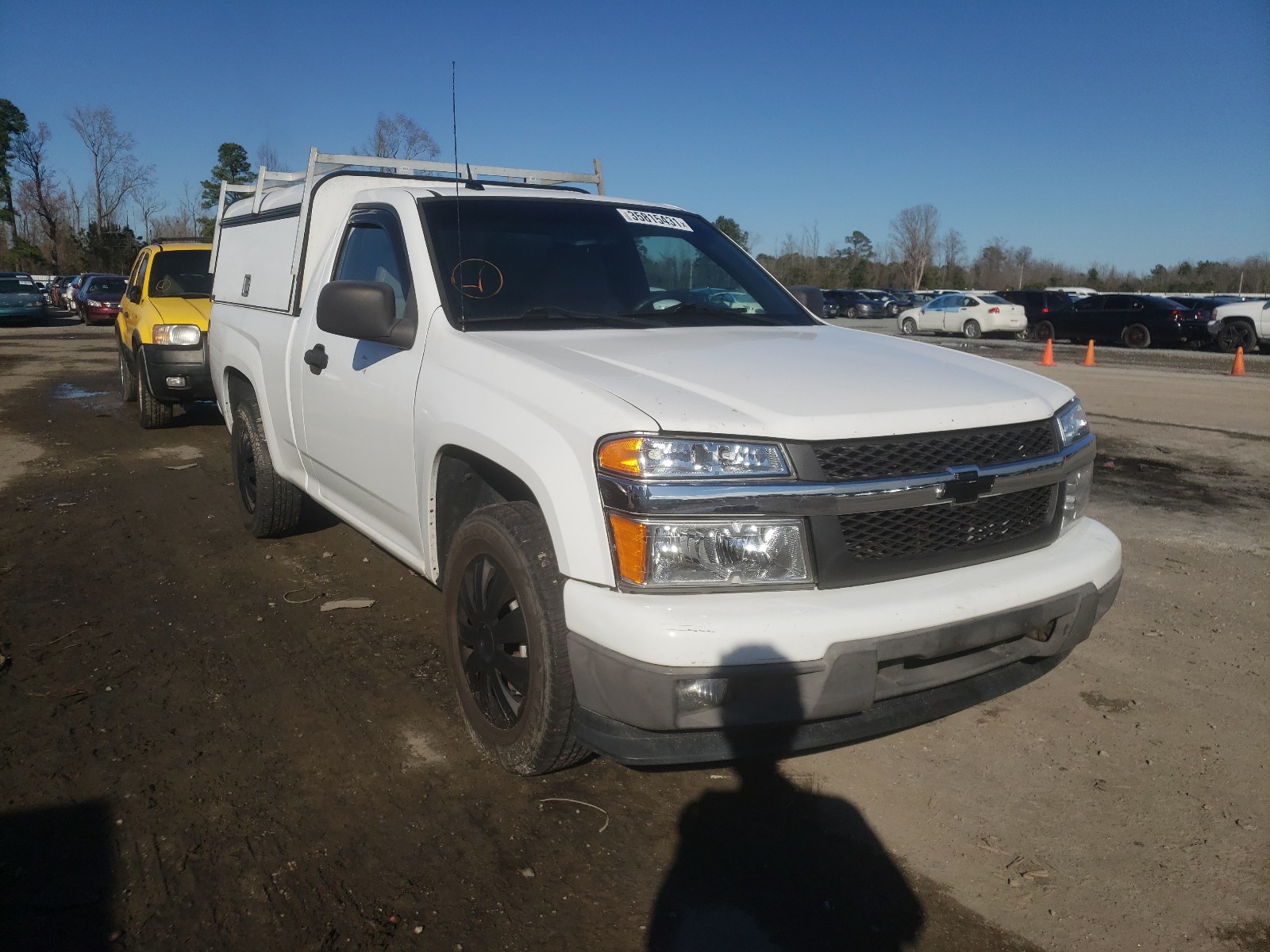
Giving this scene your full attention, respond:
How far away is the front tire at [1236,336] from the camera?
2467 cm

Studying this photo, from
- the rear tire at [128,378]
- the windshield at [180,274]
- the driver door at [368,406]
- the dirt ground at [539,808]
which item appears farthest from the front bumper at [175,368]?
the driver door at [368,406]

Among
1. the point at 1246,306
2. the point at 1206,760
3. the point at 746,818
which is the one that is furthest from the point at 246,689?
the point at 1246,306

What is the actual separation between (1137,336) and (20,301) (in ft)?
114

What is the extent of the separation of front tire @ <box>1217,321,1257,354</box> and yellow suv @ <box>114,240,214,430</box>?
24.9 m

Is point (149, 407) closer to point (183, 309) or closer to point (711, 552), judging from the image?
point (183, 309)

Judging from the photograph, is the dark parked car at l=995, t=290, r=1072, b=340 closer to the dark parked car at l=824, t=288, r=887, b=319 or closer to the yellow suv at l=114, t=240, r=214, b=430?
the dark parked car at l=824, t=288, r=887, b=319

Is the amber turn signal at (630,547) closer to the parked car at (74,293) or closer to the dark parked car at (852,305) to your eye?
the parked car at (74,293)

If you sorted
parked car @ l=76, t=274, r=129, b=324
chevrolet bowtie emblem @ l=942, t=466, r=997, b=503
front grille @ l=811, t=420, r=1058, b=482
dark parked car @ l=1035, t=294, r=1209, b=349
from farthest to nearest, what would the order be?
parked car @ l=76, t=274, r=129, b=324, dark parked car @ l=1035, t=294, r=1209, b=349, chevrolet bowtie emblem @ l=942, t=466, r=997, b=503, front grille @ l=811, t=420, r=1058, b=482

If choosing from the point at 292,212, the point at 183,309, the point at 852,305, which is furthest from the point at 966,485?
the point at 852,305

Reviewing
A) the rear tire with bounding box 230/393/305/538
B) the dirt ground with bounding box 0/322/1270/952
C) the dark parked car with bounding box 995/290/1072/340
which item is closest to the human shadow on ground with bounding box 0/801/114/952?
the dirt ground with bounding box 0/322/1270/952

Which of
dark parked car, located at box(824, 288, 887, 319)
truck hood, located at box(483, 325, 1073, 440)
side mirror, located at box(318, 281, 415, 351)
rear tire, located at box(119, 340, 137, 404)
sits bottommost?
rear tire, located at box(119, 340, 137, 404)

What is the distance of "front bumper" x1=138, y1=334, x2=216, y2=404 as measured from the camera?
9.45 m

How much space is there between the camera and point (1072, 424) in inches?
123

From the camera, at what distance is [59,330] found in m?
29.1
